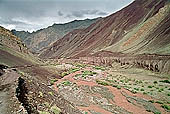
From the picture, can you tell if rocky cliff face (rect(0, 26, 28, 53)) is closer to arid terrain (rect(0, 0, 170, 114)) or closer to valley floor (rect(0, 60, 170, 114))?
arid terrain (rect(0, 0, 170, 114))

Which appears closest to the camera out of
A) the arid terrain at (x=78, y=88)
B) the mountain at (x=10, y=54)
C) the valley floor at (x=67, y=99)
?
the valley floor at (x=67, y=99)

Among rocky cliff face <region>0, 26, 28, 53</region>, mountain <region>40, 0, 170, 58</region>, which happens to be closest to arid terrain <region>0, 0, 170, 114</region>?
rocky cliff face <region>0, 26, 28, 53</region>

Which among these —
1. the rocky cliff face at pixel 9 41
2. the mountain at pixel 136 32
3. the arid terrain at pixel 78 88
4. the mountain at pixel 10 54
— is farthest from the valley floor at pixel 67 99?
the mountain at pixel 136 32

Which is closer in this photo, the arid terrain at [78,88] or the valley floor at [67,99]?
the valley floor at [67,99]

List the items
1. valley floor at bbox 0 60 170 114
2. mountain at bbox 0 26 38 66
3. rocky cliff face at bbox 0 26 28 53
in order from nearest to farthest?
valley floor at bbox 0 60 170 114 < mountain at bbox 0 26 38 66 < rocky cliff face at bbox 0 26 28 53

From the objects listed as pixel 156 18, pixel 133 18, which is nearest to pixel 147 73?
pixel 156 18

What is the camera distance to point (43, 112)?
5.48m

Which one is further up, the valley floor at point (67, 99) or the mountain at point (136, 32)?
the mountain at point (136, 32)

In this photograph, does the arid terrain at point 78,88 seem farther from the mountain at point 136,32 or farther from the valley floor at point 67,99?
the mountain at point 136,32

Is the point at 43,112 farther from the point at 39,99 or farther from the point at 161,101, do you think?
the point at 161,101

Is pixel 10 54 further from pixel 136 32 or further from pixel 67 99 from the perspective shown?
pixel 136 32

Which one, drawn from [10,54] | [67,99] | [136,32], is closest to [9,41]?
[10,54]

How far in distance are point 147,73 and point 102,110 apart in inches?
900

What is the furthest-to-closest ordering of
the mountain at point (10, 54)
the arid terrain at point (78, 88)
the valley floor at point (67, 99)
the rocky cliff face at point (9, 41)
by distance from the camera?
the rocky cliff face at point (9, 41) → the mountain at point (10, 54) → the arid terrain at point (78, 88) → the valley floor at point (67, 99)
